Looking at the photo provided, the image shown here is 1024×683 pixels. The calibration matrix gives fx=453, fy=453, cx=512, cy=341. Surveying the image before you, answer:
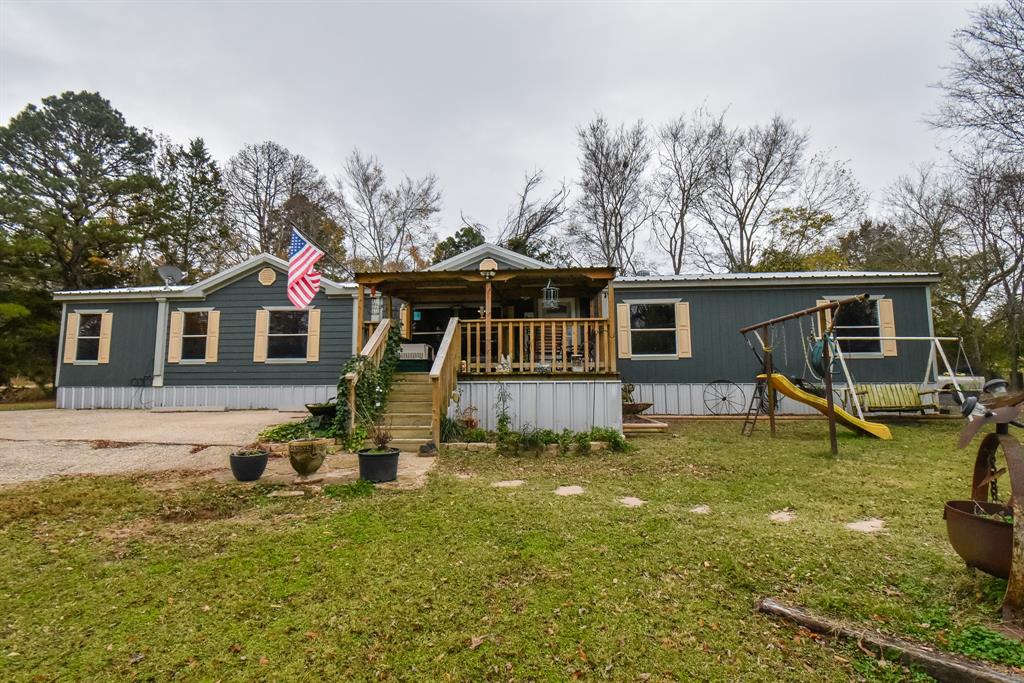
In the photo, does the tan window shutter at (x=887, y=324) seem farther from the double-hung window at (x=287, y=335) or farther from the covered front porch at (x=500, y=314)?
the double-hung window at (x=287, y=335)

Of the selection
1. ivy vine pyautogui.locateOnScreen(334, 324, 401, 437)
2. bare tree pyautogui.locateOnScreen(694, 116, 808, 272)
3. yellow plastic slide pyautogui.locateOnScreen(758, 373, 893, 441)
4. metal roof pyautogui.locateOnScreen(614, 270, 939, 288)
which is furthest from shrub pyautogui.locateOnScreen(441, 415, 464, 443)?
bare tree pyautogui.locateOnScreen(694, 116, 808, 272)

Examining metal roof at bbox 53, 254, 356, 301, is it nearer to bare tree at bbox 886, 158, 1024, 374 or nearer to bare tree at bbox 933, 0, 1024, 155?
bare tree at bbox 933, 0, 1024, 155

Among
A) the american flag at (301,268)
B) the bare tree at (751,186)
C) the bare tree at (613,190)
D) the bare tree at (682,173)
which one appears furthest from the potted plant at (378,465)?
the bare tree at (751,186)

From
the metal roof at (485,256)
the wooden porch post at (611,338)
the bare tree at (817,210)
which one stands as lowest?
the wooden porch post at (611,338)

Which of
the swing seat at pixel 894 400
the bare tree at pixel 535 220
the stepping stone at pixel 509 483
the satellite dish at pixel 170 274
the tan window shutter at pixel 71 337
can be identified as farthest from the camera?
the bare tree at pixel 535 220

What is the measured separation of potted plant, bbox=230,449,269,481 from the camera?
5238mm

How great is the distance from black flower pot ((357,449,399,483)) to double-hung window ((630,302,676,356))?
7.80 metres

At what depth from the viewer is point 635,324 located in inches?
456

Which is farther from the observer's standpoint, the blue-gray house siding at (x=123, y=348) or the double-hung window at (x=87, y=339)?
the double-hung window at (x=87, y=339)

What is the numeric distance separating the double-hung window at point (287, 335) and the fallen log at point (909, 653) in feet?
39.9

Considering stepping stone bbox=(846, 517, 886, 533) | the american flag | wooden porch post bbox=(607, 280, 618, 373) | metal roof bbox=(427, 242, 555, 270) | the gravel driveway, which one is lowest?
stepping stone bbox=(846, 517, 886, 533)

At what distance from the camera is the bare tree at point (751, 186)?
2036 cm

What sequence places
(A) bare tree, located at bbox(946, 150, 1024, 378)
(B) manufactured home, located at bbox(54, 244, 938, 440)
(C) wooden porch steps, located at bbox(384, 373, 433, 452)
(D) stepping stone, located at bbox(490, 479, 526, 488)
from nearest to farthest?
(D) stepping stone, located at bbox(490, 479, 526, 488)
(C) wooden porch steps, located at bbox(384, 373, 433, 452)
(B) manufactured home, located at bbox(54, 244, 938, 440)
(A) bare tree, located at bbox(946, 150, 1024, 378)

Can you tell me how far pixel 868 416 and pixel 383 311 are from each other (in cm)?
1098
